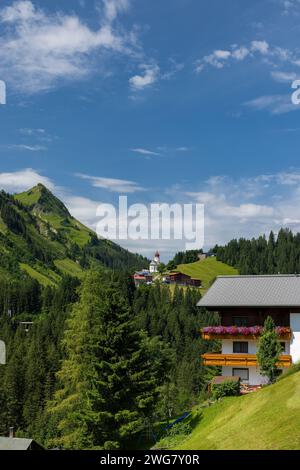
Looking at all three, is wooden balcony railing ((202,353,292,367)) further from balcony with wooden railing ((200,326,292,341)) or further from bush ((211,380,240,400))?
bush ((211,380,240,400))

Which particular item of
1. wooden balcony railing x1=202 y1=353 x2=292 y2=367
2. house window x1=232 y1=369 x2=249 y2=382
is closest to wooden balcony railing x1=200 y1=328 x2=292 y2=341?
wooden balcony railing x1=202 y1=353 x2=292 y2=367

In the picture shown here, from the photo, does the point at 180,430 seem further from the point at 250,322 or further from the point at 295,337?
the point at 295,337

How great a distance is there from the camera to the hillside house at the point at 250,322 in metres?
42.9

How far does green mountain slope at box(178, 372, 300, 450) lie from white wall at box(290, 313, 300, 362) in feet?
52.3

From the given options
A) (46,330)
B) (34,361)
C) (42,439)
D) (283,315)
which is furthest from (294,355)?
(46,330)

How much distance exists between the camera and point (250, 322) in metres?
45.0

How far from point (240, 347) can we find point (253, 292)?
17.5 ft

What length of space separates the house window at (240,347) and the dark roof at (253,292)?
3524 mm

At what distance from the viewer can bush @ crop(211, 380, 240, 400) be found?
38281 mm

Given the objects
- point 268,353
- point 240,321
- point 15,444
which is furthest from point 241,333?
point 15,444

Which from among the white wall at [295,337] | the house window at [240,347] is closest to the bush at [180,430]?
the house window at [240,347]

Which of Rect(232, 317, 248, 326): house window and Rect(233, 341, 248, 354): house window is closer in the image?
Rect(233, 341, 248, 354): house window
